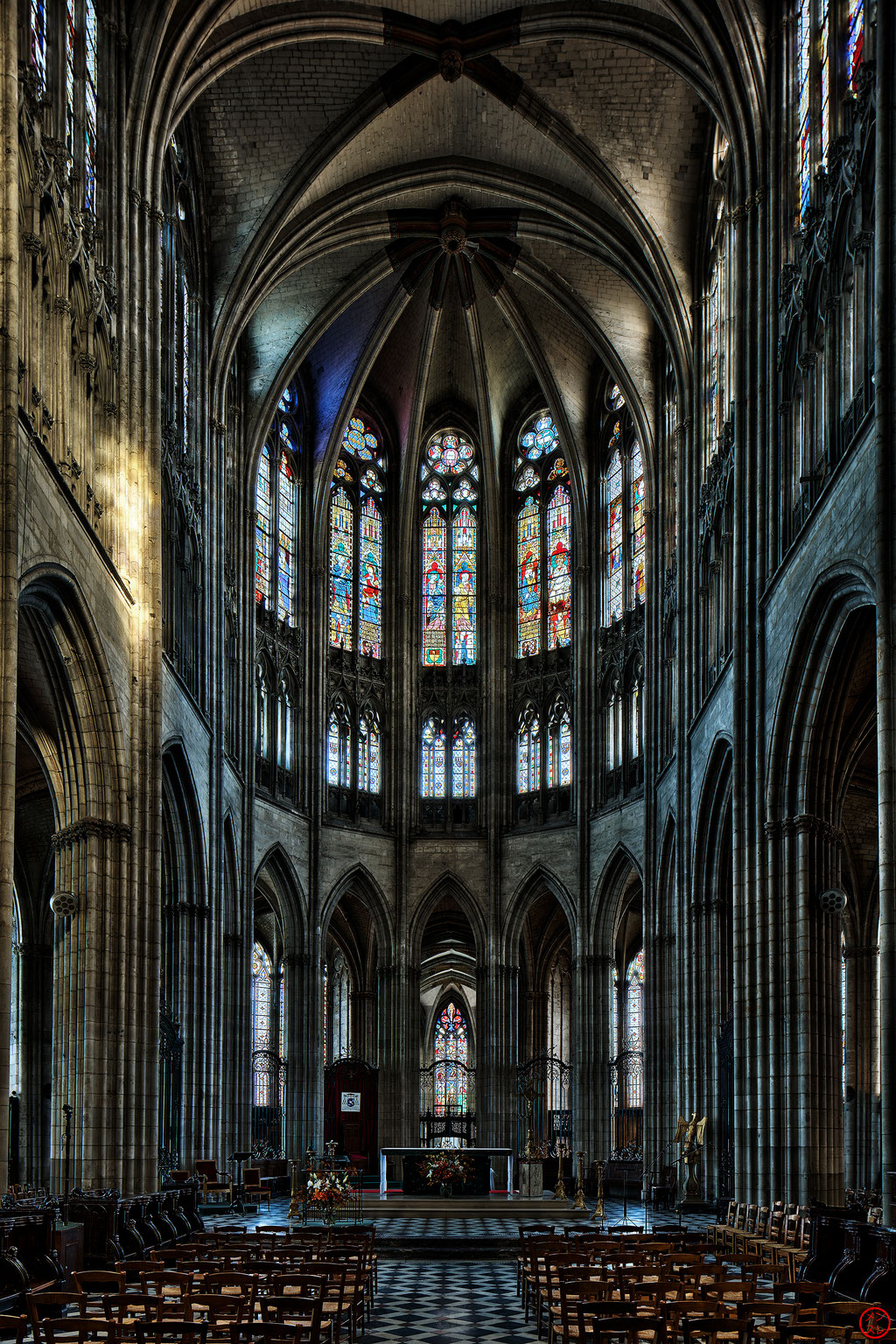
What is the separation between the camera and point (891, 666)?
16.7 m

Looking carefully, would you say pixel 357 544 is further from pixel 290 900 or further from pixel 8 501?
pixel 8 501

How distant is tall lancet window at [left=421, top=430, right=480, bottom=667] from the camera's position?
4775 centimetres

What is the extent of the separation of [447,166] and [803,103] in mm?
14636

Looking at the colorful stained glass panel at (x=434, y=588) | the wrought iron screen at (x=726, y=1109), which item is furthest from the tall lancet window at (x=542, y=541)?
the wrought iron screen at (x=726, y=1109)

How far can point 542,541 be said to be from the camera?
47.1 m

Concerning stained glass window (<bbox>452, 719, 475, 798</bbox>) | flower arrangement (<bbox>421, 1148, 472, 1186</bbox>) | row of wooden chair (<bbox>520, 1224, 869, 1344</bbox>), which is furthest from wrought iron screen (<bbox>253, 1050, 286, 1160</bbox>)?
row of wooden chair (<bbox>520, 1224, 869, 1344</bbox>)

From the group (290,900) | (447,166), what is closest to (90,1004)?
(290,900)

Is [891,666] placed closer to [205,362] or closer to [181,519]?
[181,519]

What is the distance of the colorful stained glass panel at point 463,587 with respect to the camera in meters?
47.7

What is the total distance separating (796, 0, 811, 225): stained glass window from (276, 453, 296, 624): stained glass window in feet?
71.3

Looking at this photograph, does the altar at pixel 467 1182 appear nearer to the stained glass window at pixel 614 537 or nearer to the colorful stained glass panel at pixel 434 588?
the stained glass window at pixel 614 537

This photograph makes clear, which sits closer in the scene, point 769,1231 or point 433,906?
point 769,1231

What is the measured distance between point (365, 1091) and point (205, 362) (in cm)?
2331

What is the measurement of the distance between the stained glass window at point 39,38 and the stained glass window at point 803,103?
11.9 metres
